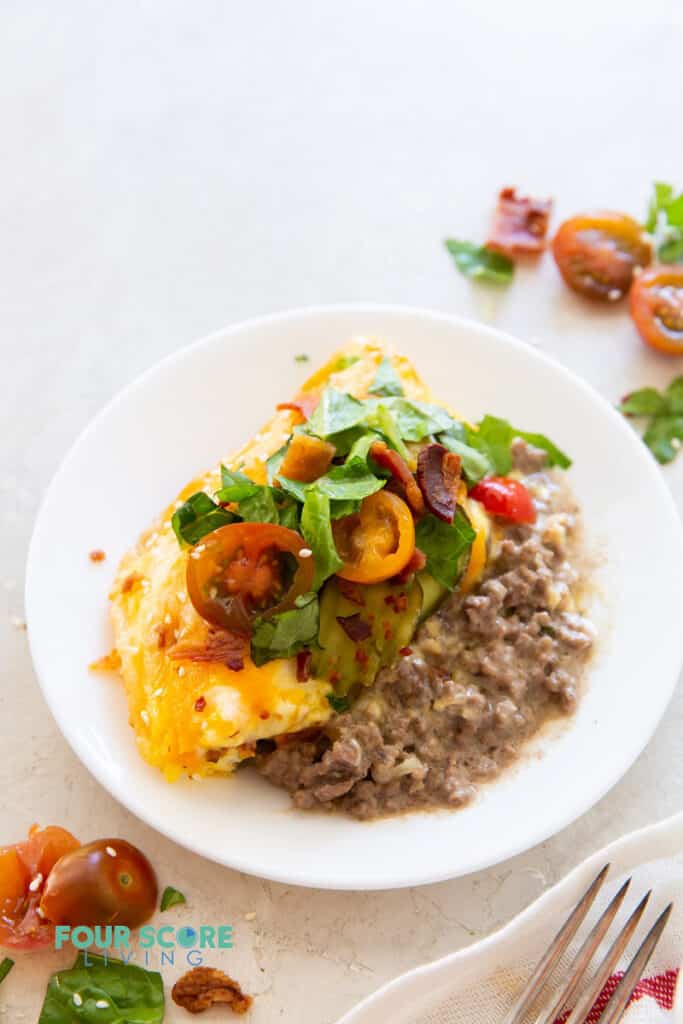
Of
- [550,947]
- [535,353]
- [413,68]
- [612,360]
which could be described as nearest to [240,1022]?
[550,947]

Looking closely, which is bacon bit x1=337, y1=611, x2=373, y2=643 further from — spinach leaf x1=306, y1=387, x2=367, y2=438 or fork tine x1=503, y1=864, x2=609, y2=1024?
fork tine x1=503, y1=864, x2=609, y2=1024

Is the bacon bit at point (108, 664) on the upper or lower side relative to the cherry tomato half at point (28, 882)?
upper

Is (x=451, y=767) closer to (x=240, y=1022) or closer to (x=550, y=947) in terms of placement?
(x=550, y=947)

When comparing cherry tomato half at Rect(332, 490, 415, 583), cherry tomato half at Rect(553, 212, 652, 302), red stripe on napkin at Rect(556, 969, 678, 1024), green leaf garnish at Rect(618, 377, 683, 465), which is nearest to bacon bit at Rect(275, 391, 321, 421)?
cherry tomato half at Rect(332, 490, 415, 583)

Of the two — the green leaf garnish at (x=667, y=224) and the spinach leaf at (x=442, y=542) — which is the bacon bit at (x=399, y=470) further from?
the green leaf garnish at (x=667, y=224)

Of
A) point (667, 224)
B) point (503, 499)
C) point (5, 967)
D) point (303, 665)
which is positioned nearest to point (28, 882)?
point (5, 967)

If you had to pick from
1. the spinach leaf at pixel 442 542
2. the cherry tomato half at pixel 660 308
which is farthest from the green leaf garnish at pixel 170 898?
the cherry tomato half at pixel 660 308
